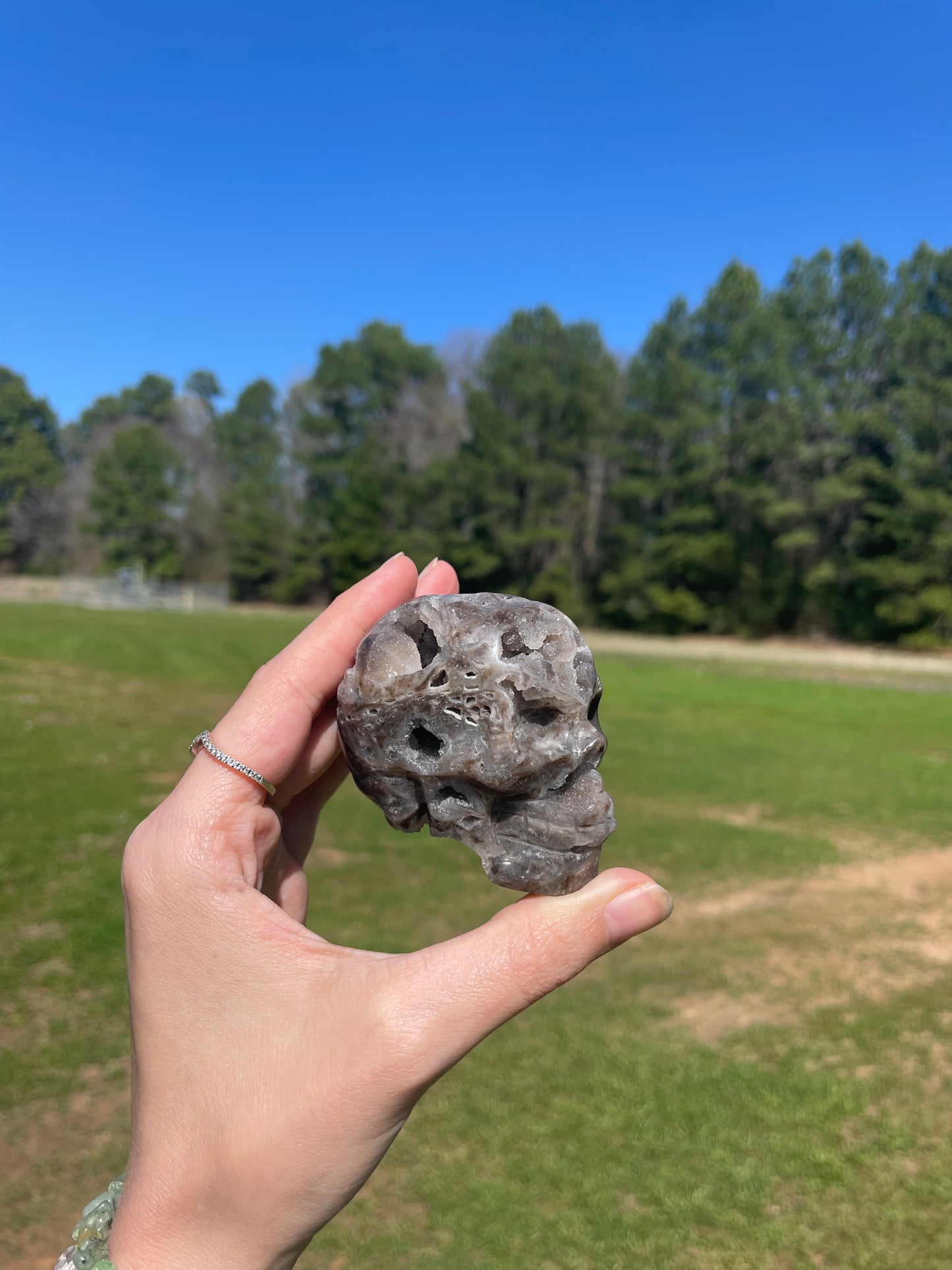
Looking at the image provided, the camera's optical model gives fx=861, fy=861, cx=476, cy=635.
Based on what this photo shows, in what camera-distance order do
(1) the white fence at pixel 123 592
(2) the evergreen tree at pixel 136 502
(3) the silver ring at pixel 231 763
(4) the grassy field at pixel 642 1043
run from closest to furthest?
(3) the silver ring at pixel 231 763 < (4) the grassy field at pixel 642 1043 < (1) the white fence at pixel 123 592 < (2) the evergreen tree at pixel 136 502

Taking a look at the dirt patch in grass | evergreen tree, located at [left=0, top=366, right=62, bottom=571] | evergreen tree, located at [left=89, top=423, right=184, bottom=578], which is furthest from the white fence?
the dirt patch in grass

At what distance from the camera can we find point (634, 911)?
247 centimetres

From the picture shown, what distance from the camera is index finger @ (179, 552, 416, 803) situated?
2756mm

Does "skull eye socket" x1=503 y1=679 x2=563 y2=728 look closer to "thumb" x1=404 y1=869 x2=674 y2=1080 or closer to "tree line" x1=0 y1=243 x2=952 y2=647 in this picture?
"thumb" x1=404 y1=869 x2=674 y2=1080

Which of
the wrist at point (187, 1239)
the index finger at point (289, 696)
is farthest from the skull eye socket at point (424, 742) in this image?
the wrist at point (187, 1239)

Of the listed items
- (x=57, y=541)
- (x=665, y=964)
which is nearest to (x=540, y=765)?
(x=665, y=964)

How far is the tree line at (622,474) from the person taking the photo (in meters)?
35.8

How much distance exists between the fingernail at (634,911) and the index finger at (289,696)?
116cm

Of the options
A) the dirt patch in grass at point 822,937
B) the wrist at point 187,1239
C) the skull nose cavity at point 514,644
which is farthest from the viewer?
the dirt patch in grass at point 822,937

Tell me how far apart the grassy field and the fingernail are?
2.78 m

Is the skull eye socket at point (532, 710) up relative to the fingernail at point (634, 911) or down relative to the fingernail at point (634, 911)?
up

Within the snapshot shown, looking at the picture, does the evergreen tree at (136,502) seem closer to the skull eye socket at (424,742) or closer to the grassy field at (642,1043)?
the grassy field at (642,1043)

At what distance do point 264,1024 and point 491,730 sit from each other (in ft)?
3.84

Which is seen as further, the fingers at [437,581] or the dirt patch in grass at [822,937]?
the dirt patch in grass at [822,937]
